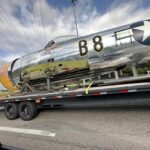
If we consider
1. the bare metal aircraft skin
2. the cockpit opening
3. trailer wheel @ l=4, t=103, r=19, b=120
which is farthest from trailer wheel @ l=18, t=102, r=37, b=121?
the cockpit opening

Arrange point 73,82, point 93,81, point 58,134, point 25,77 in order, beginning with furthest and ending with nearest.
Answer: point 25,77 < point 73,82 < point 93,81 < point 58,134

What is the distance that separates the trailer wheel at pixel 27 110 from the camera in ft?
22.4

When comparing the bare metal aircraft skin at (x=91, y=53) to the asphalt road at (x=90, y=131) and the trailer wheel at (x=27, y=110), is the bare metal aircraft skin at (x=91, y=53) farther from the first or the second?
the asphalt road at (x=90, y=131)

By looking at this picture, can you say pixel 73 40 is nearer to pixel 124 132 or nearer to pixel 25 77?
pixel 25 77

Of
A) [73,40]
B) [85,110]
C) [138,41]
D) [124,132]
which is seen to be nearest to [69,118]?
[85,110]

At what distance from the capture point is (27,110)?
6.99 metres

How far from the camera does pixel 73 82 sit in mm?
7285

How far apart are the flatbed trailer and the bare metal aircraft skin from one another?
2.95 feet

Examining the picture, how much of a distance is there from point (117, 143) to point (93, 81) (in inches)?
118

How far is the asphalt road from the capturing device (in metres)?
3.97

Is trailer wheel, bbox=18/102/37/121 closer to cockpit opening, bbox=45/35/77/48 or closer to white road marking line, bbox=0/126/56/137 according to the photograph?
white road marking line, bbox=0/126/56/137

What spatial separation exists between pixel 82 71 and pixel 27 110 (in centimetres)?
250

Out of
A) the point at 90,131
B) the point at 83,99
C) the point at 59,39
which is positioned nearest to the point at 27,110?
the point at 83,99

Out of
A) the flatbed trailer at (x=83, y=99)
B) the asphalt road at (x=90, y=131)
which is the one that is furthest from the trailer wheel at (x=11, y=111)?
the asphalt road at (x=90, y=131)
